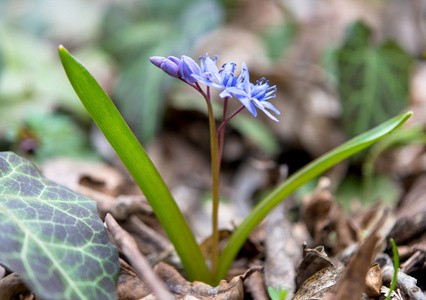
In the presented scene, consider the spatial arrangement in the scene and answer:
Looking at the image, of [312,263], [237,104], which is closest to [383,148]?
[237,104]

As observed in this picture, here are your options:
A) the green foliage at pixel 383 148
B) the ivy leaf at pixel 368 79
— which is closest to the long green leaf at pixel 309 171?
the green foliage at pixel 383 148

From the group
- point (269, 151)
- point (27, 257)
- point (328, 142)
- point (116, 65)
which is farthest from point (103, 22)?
point (27, 257)

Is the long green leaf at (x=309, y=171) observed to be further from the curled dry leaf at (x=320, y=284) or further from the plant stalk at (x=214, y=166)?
the curled dry leaf at (x=320, y=284)

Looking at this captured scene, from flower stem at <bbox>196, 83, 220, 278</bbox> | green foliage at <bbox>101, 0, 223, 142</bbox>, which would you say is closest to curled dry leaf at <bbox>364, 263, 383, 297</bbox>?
flower stem at <bbox>196, 83, 220, 278</bbox>

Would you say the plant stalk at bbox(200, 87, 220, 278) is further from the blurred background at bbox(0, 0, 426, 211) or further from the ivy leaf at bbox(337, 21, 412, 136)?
the ivy leaf at bbox(337, 21, 412, 136)

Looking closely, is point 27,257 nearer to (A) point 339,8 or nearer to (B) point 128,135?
(B) point 128,135
